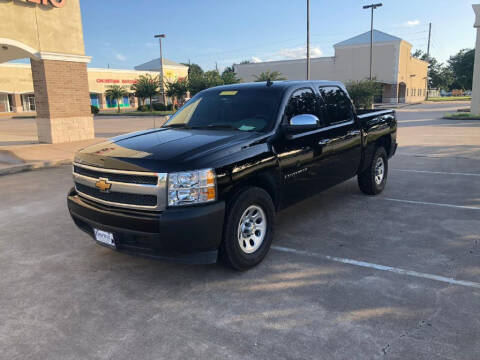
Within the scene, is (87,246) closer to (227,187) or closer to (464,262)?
(227,187)

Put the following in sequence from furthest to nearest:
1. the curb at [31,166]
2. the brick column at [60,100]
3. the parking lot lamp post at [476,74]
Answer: the parking lot lamp post at [476,74], the brick column at [60,100], the curb at [31,166]

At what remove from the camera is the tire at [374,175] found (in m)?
6.83

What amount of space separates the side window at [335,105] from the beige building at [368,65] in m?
58.1

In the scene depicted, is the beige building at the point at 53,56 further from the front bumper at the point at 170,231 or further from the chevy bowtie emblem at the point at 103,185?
the front bumper at the point at 170,231

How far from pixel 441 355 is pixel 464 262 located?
1.86m

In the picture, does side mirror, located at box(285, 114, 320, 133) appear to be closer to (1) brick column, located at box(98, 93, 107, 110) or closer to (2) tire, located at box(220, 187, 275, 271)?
(2) tire, located at box(220, 187, 275, 271)

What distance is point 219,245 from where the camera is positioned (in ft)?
12.4

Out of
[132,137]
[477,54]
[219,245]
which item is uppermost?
[477,54]

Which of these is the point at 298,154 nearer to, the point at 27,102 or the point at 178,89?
the point at 178,89

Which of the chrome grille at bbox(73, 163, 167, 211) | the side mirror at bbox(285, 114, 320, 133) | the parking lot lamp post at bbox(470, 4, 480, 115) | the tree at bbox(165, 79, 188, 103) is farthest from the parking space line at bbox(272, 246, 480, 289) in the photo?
the tree at bbox(165, 79, 188, 103)

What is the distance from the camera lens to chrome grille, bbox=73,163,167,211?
3.51 m

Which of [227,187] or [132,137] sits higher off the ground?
[132,137]

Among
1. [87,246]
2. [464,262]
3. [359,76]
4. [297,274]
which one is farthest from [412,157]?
[359,76]

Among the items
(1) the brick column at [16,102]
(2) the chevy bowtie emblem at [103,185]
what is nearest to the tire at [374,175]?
(2) the chevy bowtie emblem at [103,185]
